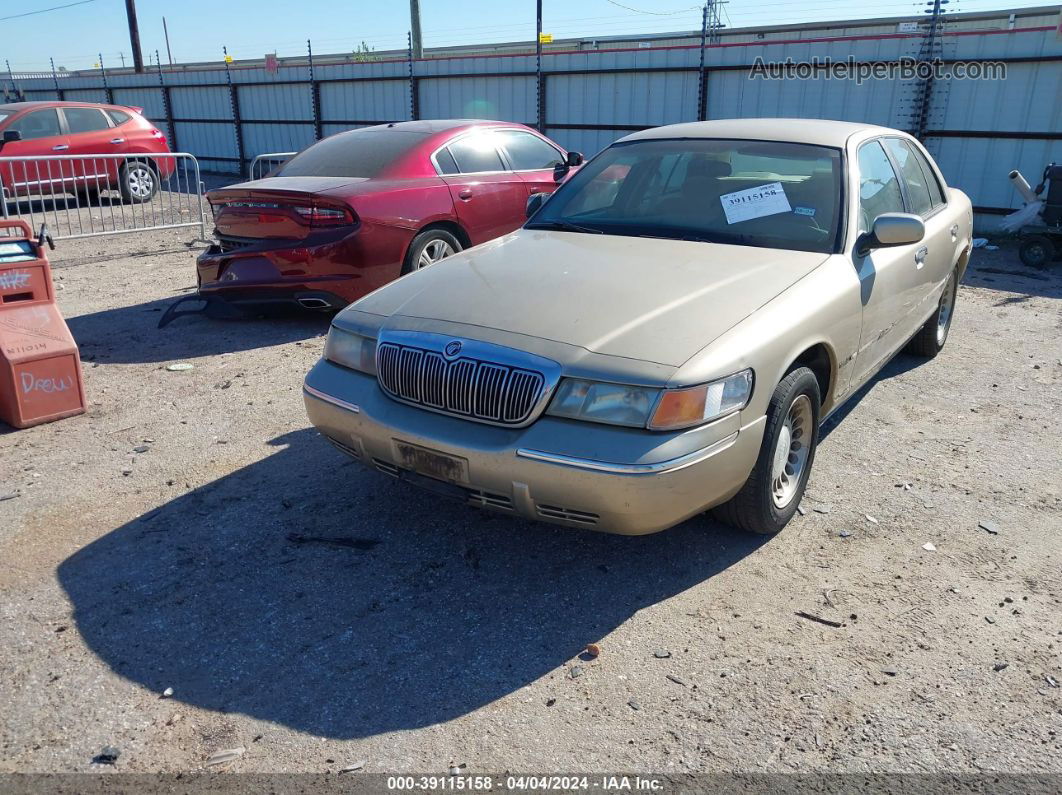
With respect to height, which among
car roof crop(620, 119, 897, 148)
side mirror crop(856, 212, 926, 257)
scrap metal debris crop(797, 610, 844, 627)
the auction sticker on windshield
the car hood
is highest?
car roof crop(620, 119, 897, 148)

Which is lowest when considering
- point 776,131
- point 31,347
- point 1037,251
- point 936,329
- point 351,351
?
Result: point 1037,251

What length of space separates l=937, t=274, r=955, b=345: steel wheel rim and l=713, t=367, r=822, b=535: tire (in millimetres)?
2946

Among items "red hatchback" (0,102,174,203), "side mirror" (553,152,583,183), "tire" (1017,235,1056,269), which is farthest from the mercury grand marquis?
"red hatchback" (0,102,174,203)

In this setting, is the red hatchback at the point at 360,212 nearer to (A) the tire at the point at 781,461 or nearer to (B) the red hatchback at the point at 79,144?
(A) the tire at the point at 781,461

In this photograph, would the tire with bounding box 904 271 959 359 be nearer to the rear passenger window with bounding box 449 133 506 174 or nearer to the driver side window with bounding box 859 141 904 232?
the driver side window with bounding box 859 141 904 232

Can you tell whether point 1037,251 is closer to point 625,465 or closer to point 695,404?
point 695,404

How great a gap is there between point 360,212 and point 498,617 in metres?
4.22

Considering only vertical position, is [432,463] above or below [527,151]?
below

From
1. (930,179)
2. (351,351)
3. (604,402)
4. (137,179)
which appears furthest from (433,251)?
(137,179)

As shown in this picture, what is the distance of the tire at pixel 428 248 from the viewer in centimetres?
705

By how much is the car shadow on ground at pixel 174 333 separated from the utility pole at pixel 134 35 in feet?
105

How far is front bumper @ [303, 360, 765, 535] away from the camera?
3.04 meters

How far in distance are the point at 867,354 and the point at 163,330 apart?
553cm

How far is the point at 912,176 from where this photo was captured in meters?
5.52
